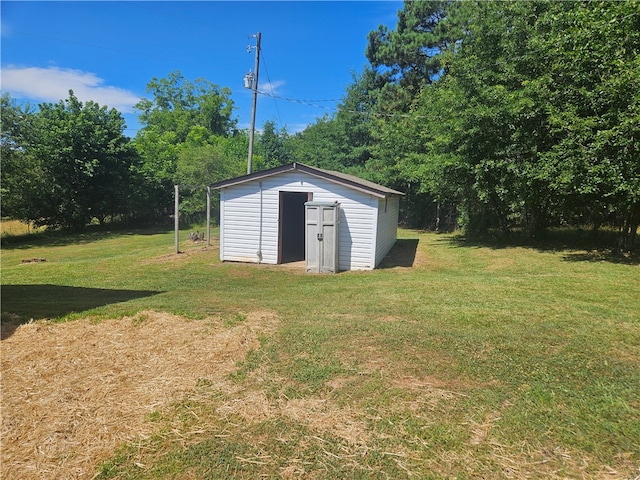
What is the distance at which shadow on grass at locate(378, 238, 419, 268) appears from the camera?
10.9 metres

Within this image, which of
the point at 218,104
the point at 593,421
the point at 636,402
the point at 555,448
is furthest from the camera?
the point at 218,104

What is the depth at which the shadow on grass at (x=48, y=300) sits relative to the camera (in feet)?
17.5

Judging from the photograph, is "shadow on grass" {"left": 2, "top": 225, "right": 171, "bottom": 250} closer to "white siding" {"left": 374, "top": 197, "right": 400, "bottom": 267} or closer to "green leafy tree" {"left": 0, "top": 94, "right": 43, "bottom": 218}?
"green leafy tree" {"left": 0, "top": 94, "right": 43, "bottom": 218}

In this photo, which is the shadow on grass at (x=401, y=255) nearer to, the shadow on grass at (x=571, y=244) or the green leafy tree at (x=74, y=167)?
the shadow on grass at (x=571, y=244)

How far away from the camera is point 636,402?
3150 millimetres

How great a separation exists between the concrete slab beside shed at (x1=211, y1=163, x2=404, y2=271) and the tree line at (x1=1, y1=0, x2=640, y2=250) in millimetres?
4841

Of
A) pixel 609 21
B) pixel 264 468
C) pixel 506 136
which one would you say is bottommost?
pixel 264 468

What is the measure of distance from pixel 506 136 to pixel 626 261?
5034mm

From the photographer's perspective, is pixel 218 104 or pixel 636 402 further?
pixel 218 104

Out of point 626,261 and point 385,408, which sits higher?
point 626,261

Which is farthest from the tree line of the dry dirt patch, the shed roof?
the dry dirt patch

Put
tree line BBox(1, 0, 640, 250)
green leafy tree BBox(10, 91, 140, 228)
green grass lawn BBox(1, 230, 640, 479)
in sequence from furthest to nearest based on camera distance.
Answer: green leafy tree BBox(10, 91, 140, 228)
tree line BBox(1, 0, 640, 250)
green grass lawn BBox(1, 230, 640, 479)

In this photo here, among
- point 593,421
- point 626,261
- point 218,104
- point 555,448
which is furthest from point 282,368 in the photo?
point 218,104

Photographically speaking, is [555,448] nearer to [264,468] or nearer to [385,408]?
[385,408]
